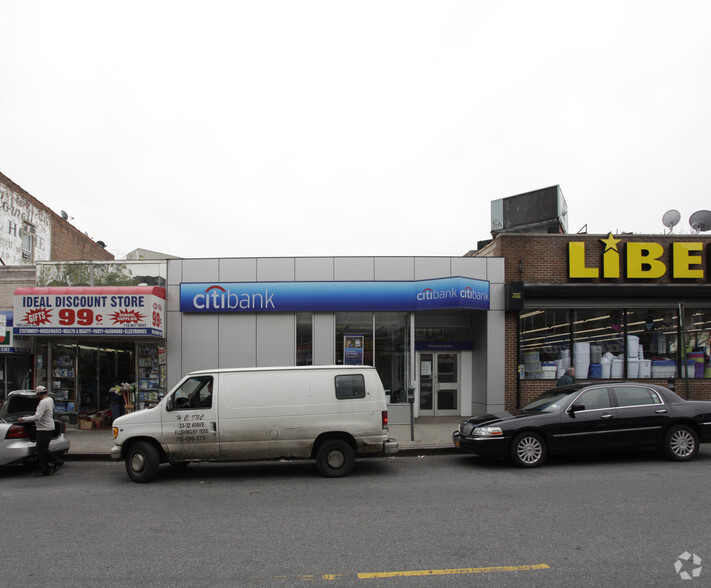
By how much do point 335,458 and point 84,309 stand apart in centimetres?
900

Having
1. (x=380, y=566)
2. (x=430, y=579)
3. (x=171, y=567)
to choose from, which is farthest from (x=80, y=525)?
(x=430, y=579)

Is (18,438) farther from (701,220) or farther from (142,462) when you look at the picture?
(701,220)

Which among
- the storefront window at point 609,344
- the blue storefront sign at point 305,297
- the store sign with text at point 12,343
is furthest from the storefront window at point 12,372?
the storefront window at point 609,344

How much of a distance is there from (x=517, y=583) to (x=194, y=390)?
6294mm

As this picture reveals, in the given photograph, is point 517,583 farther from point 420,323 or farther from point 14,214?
point 14,214

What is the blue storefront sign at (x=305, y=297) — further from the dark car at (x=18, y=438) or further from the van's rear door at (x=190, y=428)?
the van's rear door at (x=190, y=428)

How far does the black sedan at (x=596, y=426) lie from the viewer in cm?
923

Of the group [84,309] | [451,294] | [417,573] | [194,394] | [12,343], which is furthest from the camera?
[12,343]

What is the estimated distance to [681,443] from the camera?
9445mm

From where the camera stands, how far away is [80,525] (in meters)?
6.25

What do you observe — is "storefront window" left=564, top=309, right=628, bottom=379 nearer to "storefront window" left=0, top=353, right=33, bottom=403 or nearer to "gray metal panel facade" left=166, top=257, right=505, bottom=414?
"gray metal panel facade" left=166, top=257, right=505, bottom=414

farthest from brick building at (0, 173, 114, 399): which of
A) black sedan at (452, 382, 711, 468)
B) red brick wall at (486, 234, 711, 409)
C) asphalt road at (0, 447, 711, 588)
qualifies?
red brick wall at (486, 234, 711, 409)

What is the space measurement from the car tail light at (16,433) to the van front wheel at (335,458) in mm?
5364

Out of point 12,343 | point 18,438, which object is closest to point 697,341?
A: point 18,438
